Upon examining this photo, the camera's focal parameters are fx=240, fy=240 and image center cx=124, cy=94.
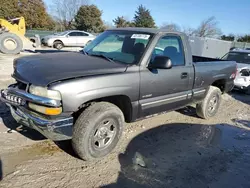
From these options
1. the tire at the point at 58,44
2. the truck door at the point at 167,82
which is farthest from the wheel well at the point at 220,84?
the tire at the point at 58,44

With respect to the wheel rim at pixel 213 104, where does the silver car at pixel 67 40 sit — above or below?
above

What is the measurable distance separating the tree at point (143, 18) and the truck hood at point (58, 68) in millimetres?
46911

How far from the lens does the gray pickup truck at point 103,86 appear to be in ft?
9.80

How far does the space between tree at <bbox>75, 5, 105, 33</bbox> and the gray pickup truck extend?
1403 inches

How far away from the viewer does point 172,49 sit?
4492 millimetres

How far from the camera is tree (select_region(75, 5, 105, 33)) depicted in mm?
38219

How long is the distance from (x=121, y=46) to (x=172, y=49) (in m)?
1.01

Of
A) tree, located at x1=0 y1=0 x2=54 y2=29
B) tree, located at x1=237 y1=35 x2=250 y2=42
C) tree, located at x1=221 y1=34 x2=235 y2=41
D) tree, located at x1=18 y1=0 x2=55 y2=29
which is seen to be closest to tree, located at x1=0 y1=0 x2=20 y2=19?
tree, located at x1=0 y1=0 x2=54 y2=29

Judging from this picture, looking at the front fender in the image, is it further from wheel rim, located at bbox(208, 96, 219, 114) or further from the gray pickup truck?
wheel rim, located at bbox(208, 96, 219, 114)

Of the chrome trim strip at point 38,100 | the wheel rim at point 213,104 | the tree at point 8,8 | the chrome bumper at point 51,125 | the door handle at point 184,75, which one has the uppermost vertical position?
the tree at point 8,8

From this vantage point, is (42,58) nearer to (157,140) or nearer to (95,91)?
(95,91)

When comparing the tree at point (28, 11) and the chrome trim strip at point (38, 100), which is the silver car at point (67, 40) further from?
the chrome trim strip at point (38, 100)

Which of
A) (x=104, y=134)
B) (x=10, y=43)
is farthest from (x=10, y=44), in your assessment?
(x=104, y=134)

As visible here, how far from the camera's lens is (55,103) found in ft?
9.46
